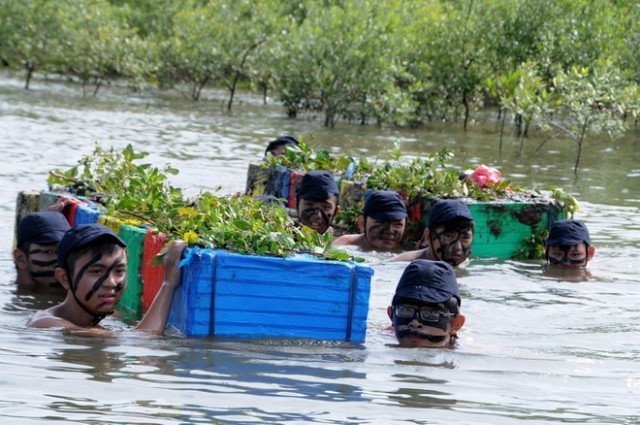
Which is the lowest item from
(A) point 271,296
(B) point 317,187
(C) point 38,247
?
(C) point 38,247

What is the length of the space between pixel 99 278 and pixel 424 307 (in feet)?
6.33

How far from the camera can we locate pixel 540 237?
1159cm

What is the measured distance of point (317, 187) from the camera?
36.8 feet

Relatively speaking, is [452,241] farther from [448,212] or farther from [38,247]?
[38,247]

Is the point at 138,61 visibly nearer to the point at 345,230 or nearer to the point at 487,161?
the point at 487,161

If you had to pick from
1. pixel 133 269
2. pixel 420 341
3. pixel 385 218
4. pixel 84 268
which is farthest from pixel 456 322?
pixel 385 218

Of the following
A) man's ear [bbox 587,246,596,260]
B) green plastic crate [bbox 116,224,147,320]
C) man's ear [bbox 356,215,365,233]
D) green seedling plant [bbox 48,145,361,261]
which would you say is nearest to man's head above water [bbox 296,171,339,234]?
man's ear [bbox 356,215,365,233]

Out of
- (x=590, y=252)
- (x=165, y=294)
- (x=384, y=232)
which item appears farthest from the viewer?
(x=384, y=232)

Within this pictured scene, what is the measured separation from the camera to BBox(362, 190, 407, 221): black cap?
11.1 metres

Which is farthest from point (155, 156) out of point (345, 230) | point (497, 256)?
point (497, 256)

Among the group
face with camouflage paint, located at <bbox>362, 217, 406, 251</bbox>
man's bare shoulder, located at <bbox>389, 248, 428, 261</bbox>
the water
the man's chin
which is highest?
face with camouflage paint, located at <bbox>362, 217, 406, 251</bbox>

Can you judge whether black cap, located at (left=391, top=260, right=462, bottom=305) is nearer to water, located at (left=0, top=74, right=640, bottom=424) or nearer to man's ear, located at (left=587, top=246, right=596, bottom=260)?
water, located at (left=0, top=74, right=640, bottom=424)

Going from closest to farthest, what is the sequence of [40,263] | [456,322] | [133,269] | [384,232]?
[456,322] < [133,269] < [40,263] < [384,232]

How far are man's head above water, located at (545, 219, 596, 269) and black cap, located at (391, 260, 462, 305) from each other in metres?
3.79
